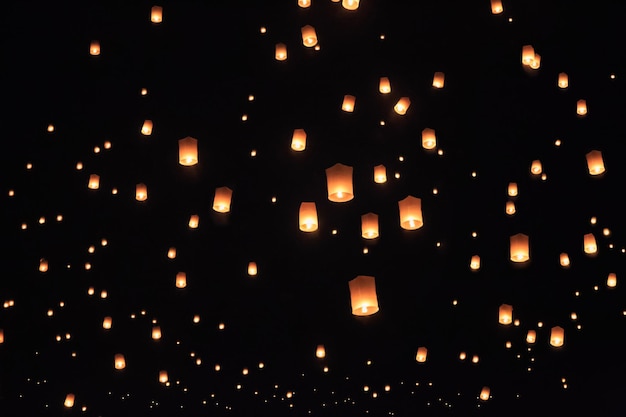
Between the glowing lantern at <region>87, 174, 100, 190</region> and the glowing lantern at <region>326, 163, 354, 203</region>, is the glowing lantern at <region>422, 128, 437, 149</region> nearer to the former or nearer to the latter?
the glowing lantern at <region>326, 163, 354, 203</region>

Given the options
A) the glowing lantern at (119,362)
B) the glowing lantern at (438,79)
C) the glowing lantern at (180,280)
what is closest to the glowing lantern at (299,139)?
the glowing lantern at (438,79)

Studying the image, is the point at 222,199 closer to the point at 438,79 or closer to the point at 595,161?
the point at 438,79

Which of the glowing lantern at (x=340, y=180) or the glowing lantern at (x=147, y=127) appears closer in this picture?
the glowing lantern at (x=340, y=180)

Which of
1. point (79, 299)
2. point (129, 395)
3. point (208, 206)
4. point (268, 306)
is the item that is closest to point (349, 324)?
point (268, 306)

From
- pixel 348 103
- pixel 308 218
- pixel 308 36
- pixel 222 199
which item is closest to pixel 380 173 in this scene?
pixel 308 218

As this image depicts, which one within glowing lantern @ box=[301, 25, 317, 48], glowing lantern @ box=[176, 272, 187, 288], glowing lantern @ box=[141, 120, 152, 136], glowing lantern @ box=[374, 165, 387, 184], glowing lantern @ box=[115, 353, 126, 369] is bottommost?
glowing lantern @ box=[115, 353, 126, 369]

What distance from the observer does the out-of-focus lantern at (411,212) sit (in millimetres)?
3168

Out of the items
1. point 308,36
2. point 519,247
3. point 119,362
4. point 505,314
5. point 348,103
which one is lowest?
point 119,362

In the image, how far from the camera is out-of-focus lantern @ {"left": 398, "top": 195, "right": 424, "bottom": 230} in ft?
10.4

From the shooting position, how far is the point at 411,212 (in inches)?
125

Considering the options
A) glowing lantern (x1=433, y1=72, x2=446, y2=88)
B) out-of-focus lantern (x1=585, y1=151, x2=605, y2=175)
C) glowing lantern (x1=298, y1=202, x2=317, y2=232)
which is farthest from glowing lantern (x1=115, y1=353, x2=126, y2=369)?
out-of-focus lantern (x1=585, y1=151, x2=605, y2=175)

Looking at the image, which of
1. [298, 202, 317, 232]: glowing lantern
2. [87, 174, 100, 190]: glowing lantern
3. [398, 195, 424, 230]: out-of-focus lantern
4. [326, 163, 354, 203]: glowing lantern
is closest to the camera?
[326, 163, 354, 203]: glowing lantern

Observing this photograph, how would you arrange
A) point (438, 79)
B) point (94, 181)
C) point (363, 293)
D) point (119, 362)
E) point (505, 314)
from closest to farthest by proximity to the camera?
1. point (363, 293)
2. point (505, 314)
3. point (438, 79)
4. point (119, 362)
5. point (94, 181)

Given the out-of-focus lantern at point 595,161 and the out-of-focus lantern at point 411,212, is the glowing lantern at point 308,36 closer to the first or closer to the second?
the out-of-focus lantern at point 411,212
